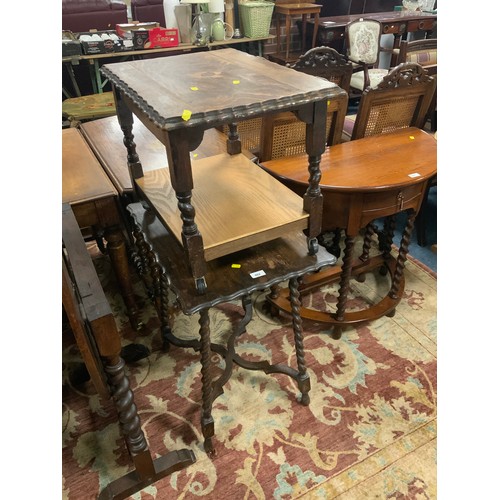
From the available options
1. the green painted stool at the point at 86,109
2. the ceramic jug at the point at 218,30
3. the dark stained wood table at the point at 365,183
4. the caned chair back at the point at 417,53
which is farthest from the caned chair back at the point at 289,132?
the ceramic jug at the point at 218,30

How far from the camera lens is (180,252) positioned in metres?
1.21

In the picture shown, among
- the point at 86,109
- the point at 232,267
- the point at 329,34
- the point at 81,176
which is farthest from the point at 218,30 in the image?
the point at 232,267

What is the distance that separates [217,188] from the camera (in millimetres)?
1277

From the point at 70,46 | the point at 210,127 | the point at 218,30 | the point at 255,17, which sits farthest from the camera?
the point at 255,17

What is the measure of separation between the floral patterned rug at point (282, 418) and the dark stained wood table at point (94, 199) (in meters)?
0.40

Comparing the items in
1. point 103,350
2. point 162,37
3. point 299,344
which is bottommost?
point 299,344

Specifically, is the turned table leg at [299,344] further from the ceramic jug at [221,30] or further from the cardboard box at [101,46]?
the ceramic jug at [221,30]

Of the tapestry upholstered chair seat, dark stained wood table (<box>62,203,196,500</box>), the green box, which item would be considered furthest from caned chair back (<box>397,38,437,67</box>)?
dark stained wood table (<box>62,203,196,500</box>)

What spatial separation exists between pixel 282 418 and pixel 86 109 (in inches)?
89.7

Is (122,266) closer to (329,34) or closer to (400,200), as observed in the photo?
(400,200)

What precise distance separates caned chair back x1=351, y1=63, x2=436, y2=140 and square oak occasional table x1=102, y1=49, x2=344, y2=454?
2.03 feet

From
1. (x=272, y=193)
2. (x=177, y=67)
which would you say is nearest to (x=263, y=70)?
(x=177, y=67)

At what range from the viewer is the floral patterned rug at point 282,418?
133 centimetres

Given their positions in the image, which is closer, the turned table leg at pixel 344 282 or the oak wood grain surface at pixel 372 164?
the oak wood grain surface at pixel 372 164
